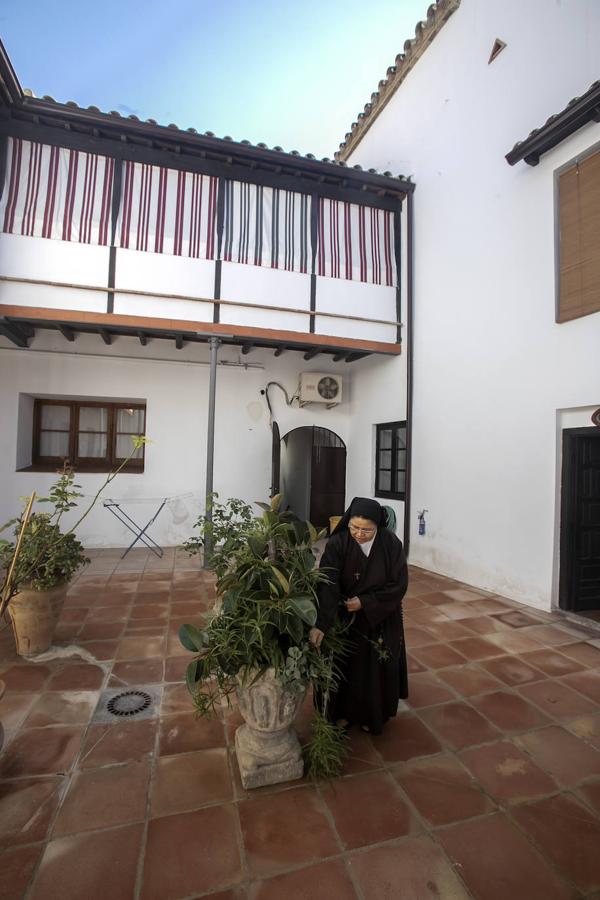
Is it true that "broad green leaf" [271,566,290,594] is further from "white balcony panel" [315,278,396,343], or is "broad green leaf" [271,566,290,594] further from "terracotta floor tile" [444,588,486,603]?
"white balcony panel" [315,278,396,343]

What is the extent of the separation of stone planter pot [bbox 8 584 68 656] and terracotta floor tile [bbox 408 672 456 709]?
8.57ft

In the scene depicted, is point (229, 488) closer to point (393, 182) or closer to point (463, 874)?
point (393, 182)

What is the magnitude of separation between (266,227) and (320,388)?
103 inches

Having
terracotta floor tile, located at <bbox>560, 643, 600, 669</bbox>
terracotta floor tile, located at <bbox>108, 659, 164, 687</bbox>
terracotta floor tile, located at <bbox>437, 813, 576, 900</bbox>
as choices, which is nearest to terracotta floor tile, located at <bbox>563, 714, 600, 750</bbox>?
terracotta floor tile, located at <bbox>560, 643, 600, 669</bbox>

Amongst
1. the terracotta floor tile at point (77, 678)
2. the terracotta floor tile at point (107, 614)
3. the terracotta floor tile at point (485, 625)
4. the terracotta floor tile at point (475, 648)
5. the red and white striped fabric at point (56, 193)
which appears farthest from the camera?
the red and white striped fabric at point (56, 193)

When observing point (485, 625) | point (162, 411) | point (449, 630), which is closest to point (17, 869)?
point (449, 630)

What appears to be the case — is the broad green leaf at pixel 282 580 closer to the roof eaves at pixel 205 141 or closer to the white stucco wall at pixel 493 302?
the white stucco wall at pixel 493 302

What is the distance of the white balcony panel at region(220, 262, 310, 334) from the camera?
5.62 meters

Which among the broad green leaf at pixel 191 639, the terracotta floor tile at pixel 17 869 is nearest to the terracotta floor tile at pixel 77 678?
the terracotta floor tile at pixel 17 869

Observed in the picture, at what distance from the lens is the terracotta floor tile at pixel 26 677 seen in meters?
2.70

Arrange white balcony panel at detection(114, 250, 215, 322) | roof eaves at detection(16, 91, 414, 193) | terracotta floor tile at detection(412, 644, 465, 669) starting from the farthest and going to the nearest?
white balcony panel at detection(114, 250, 215, 322) < roof eaves at detection(16, 91, 414, 193) < terracotta floor tile at detection(412, 644, 465, 669)

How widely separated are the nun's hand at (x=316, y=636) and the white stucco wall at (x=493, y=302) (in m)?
3.14

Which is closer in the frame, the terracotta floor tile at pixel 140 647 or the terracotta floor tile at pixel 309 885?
the terracotta floor tile at pixel 309 885

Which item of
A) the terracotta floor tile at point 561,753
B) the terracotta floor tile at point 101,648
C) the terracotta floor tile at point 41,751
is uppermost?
the terracotta floor tile at point 561,753
